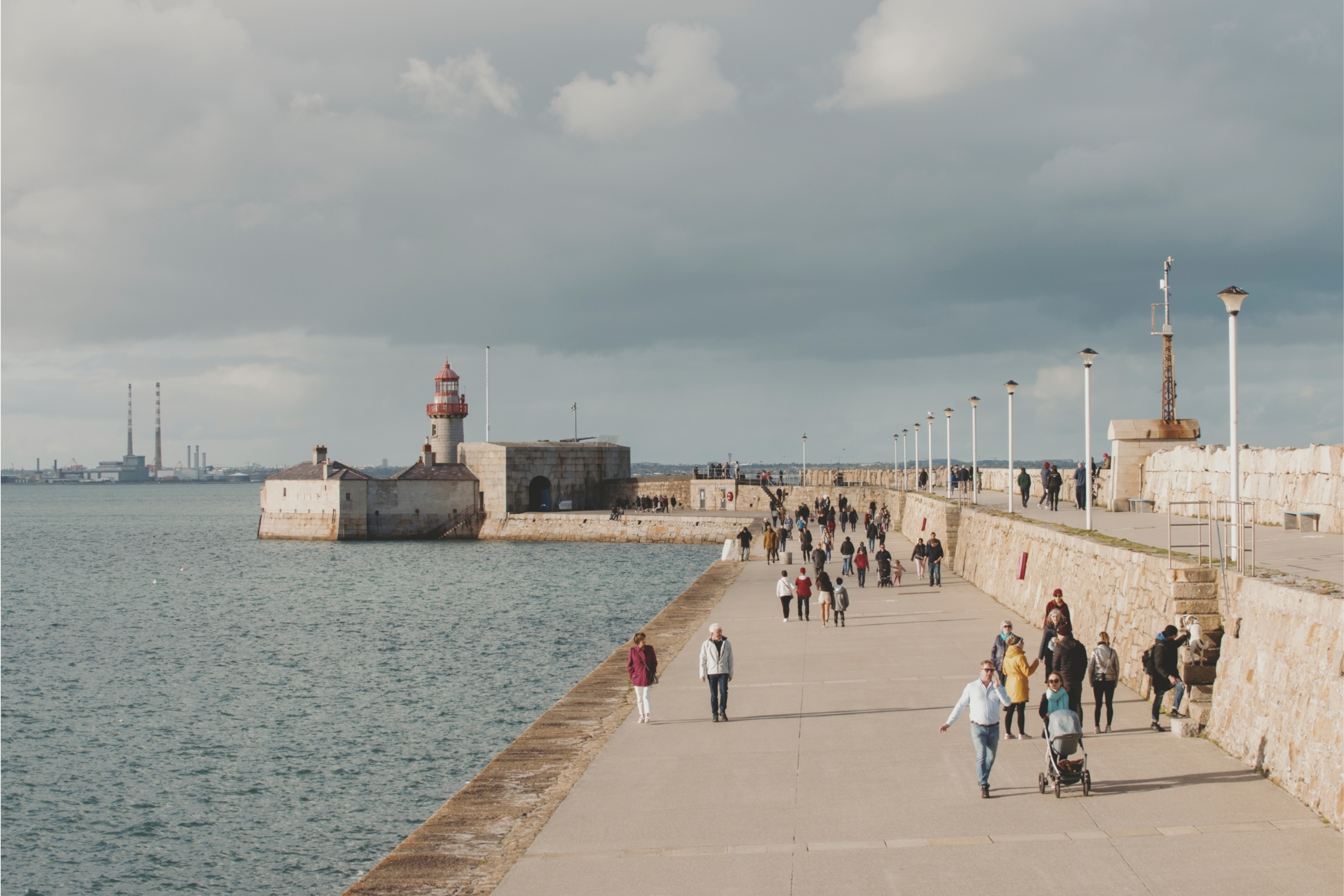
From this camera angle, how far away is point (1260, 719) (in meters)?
A: 9.06

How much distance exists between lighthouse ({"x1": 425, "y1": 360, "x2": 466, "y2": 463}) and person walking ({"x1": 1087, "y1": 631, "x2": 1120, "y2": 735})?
6105 cm

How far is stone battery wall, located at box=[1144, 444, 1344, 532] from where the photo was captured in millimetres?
16016

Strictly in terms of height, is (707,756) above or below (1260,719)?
below

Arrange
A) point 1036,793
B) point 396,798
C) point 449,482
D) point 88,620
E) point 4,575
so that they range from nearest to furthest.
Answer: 1. point 1036,793
2. point 396,798
3. point 88,620
4. point 4,575
5. point 449,482

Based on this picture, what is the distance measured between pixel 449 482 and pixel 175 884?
165 feet

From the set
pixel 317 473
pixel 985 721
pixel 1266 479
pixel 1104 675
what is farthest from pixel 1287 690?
pixel 317 473

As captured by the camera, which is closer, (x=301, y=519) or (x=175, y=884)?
(x=175, y=884)

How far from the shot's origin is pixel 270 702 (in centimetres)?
1977

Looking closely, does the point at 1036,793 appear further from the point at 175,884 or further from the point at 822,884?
the point at 175,884

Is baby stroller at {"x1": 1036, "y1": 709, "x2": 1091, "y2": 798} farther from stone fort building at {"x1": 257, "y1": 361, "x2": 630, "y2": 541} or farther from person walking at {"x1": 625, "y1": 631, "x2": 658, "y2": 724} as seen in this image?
stone fort building at {"x1": 257, "y1": 361, "x2": 630, "y2": 541}

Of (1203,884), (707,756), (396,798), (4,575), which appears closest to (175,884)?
(396,798)

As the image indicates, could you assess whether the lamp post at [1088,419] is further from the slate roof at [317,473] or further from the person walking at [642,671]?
the slate roof at [317,473]

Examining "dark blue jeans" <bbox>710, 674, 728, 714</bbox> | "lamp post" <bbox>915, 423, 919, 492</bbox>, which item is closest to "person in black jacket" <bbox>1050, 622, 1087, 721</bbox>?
"dark blue jeans" <bbox>710, 674, 728, 714</bbox>

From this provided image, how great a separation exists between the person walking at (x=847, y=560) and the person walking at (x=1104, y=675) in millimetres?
17839
